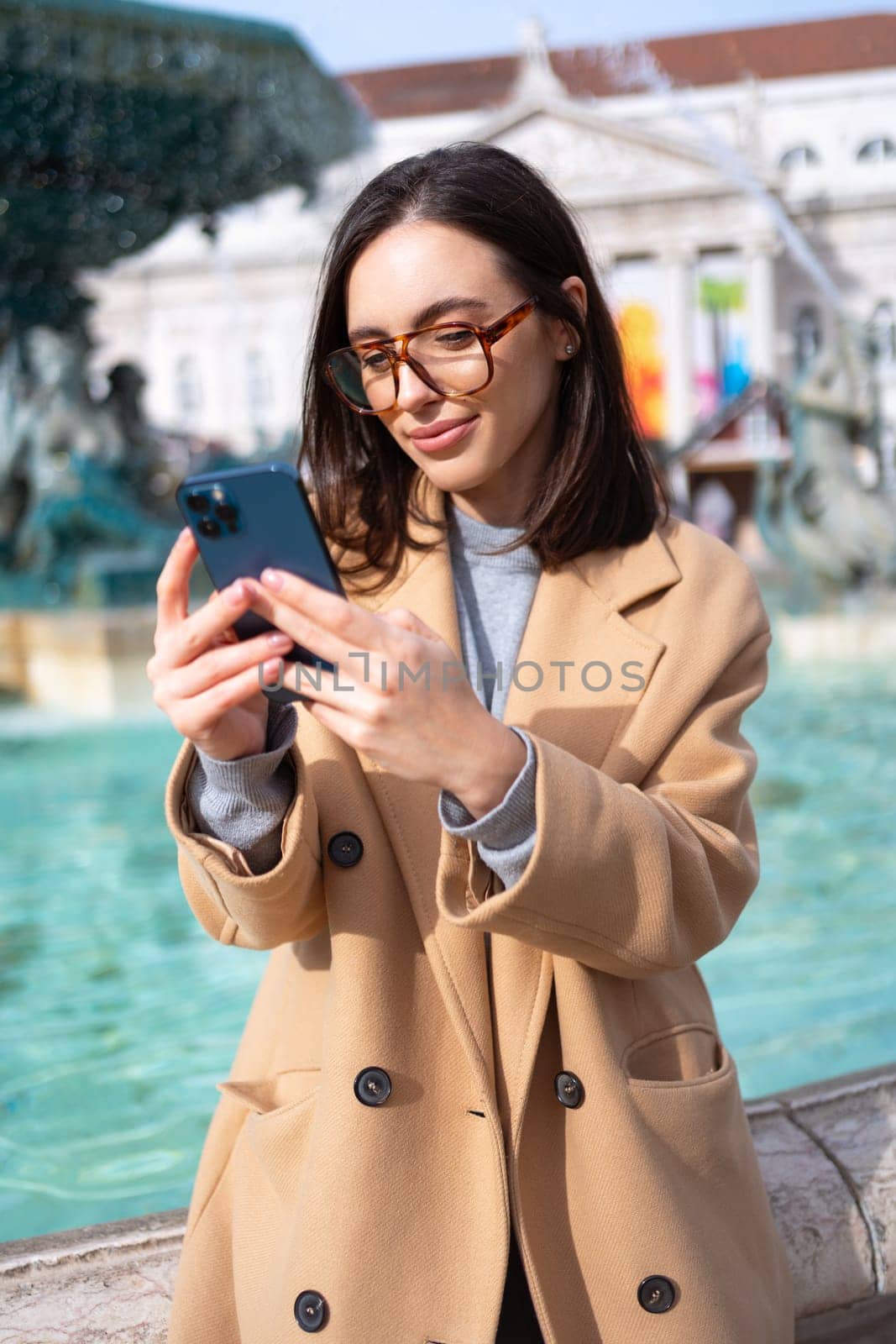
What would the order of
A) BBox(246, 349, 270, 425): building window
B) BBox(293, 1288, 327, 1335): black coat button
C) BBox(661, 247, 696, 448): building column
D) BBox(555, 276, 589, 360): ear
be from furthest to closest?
BBox(661, 247, 696, 448): building column, BBox(246, 349, 270, 425): building window, BBox(555, 276, 589, 360): ear, BBox(293, 1288, 327, 1335): black coat button

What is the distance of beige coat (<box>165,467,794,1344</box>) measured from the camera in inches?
46.6

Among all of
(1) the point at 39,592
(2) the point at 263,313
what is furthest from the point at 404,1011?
(2) the point at 263,313

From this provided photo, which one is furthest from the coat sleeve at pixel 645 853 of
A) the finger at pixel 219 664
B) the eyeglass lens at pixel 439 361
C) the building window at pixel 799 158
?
the building window at pixel 799 158

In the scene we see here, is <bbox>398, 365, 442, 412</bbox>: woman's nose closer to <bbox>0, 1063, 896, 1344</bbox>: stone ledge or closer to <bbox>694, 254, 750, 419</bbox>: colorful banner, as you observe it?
<bbox>0, 1063, 896, 1344</bbox>: stone ledge

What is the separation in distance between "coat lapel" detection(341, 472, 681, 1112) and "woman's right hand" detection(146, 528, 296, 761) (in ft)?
0.84

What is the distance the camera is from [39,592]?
373 inches

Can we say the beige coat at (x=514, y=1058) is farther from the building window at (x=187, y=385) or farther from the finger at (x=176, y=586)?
the building window at (x=187, y=385)

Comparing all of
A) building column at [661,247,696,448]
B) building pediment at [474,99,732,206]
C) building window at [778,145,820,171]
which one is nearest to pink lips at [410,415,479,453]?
building pediment at [474,99,732,206]

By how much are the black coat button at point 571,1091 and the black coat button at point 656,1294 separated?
17 cm

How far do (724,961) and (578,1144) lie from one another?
2.16 metres

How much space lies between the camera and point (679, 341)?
3244 cm

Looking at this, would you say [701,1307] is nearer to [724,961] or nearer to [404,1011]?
[404,1011]

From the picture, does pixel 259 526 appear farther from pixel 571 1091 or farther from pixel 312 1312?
pixel 312 1312

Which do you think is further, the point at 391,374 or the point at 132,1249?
the point at 132,1249
